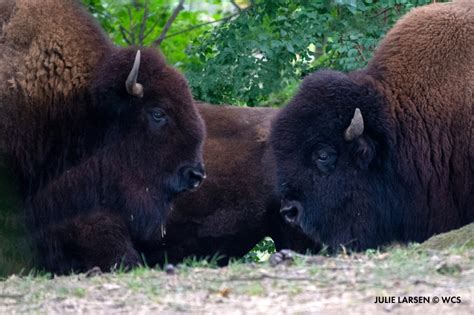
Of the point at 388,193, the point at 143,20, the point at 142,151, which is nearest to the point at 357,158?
the point at 388,193

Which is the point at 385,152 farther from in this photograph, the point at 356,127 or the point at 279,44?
the point at 279,44

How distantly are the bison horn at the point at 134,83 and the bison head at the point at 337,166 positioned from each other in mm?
1054

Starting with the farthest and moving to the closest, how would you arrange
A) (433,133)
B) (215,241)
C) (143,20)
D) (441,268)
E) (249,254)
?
(143,20)
(249,254)
(215,241)
(433,133)
(441,268)

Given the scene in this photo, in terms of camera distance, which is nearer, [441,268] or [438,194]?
[441,268]

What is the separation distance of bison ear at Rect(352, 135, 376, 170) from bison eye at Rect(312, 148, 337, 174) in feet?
0.54

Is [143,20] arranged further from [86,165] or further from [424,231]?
[424,231]

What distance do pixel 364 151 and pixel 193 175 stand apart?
122cm

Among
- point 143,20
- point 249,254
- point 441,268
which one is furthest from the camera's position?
point 143,20

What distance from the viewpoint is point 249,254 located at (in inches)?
376

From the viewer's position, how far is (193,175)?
784 centimetres

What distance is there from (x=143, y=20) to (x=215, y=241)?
147 inches

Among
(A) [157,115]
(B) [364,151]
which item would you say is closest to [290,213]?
(B) [364,151]

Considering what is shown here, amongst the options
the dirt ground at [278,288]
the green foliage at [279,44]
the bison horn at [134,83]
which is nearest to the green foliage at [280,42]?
the green foliage at [279,44]

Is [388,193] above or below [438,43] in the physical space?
below
